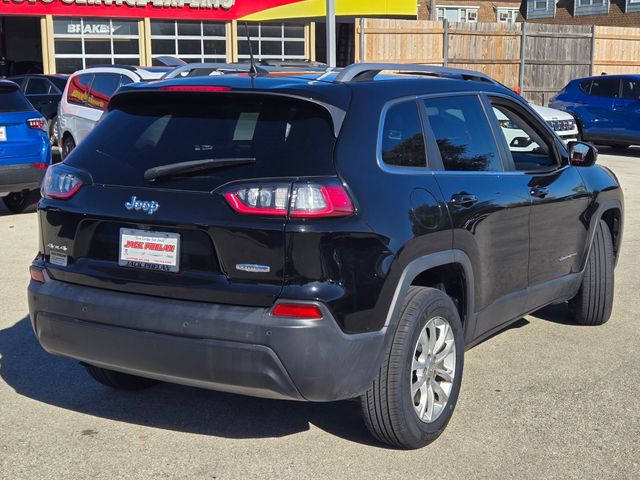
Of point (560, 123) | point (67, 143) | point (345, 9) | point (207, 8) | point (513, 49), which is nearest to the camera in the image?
point (67, 143)

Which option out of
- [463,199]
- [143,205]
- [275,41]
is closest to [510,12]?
[275,41]

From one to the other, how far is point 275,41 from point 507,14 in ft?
77.8

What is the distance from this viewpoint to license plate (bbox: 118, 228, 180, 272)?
13.0ft

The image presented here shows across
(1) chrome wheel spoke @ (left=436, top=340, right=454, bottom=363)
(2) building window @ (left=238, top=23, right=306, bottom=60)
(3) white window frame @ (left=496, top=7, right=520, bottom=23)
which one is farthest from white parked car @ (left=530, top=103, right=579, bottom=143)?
(3) white window frame @ (left=496, top=7, right=520, bottom=23)

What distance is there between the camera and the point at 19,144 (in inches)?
415

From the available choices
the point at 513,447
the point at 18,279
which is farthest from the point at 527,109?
the point at 18,279

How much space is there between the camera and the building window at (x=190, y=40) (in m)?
28.3

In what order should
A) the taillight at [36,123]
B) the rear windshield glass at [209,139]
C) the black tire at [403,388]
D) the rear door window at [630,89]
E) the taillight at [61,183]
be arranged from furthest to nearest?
the rear door window at [630,89] < the taillight at [36,123] < the taillight at [61,183] < the black tire at [403,388] < the rear windshield glass at [209,139]

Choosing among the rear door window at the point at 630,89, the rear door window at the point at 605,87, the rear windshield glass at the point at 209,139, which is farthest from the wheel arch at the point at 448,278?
the rear door window at the point at 605,87

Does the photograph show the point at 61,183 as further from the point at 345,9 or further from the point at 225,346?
the point at 345,9

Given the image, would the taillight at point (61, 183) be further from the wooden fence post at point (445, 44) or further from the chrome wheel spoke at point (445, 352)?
the wooden fence post at point (445, 44)

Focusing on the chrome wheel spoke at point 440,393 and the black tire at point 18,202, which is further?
the black tire at point 18,202

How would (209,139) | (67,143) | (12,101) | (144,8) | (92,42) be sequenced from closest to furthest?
(209,139) < (12,101) < (67,143) < (92,42) < (144,8)

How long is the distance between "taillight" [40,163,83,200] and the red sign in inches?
906
